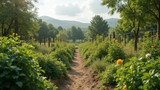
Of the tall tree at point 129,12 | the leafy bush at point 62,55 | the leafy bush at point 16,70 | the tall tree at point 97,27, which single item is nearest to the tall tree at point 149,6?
the tall tree at point 129,12

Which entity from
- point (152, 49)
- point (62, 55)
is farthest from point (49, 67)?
point (152, 49)

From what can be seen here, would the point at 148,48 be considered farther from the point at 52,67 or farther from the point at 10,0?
the point at 10,0

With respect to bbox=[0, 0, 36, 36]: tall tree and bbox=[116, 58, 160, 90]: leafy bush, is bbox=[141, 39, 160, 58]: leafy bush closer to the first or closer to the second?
bbox=[116, 58, 160, 90]: leafy bush

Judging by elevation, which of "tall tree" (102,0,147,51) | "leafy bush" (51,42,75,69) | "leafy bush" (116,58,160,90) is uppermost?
"tall tree" (102,0,147,51)

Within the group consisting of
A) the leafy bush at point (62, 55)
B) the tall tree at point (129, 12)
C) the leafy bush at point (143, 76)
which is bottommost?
the leafy bush at point (62, 55)

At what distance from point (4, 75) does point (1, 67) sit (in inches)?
6.4

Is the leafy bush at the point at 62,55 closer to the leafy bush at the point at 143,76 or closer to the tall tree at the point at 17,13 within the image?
the leafy bush at the point at 143,76

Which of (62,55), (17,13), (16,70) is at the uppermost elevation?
(17,13)

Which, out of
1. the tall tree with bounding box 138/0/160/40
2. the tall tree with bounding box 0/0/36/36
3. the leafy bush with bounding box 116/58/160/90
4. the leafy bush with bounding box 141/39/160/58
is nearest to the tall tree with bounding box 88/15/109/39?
the tall tree with bounding box 0/0/36/36

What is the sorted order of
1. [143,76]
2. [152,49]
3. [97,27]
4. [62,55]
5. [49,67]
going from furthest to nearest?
[97,27]
[62,55]
[152,49]
[49,67]
[143,76]

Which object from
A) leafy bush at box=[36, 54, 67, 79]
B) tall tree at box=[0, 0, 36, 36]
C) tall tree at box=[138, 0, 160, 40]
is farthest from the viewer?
tall tree at box=[0, 0, 36, 36]

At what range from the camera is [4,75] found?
5.49ft

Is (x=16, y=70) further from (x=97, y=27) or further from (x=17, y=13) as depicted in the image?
(x=97, y=27)

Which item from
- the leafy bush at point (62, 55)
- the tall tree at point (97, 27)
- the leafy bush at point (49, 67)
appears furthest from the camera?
the tall tree at point (97, 27)
